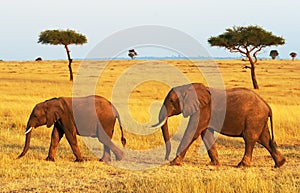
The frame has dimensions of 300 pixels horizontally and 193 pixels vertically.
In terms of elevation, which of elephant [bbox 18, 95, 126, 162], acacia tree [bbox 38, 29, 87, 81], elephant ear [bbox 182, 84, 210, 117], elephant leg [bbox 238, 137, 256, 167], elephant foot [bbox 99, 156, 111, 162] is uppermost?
acacia tree [bbox 38, 29, 87, 81]

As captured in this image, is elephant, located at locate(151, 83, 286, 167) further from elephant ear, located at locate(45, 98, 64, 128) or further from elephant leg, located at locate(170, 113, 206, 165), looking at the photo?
elephant ear, located at locate(45, 98, 64, 128)

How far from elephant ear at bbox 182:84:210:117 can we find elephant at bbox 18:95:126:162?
1.87 meters

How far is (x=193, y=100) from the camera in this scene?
10.5m

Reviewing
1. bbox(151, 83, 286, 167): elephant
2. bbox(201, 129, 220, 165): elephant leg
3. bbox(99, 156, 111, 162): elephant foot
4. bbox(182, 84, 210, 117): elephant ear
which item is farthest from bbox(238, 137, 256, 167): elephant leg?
bbox(99, 156, 111, 162): elephant foot

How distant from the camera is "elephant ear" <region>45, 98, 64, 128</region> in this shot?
11031 mm

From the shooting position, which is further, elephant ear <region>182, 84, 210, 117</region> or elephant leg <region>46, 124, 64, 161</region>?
elephant leg <region>46, 124, 64, 161</region>

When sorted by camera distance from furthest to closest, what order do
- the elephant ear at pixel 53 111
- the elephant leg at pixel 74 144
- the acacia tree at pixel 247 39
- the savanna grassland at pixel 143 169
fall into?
the acacia tree at pixel 247 39, the elephant ear at pixel 53 111, the elephant leg at pixel 74 144, the savanna grassland at pixel 143 169

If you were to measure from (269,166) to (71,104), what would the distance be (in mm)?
4577

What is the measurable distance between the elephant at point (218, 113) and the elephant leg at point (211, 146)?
0.07 ft

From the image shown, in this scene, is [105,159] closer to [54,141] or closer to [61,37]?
[54,141]

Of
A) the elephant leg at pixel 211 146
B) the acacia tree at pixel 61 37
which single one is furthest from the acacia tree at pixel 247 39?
the elephant leg at pixel 211 146

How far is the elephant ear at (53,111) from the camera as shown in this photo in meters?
11.0

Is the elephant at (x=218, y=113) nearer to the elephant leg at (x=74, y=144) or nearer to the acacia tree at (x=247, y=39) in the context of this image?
the elephant leg at (x=74, y=144)

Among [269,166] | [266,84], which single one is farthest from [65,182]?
[266,84]
